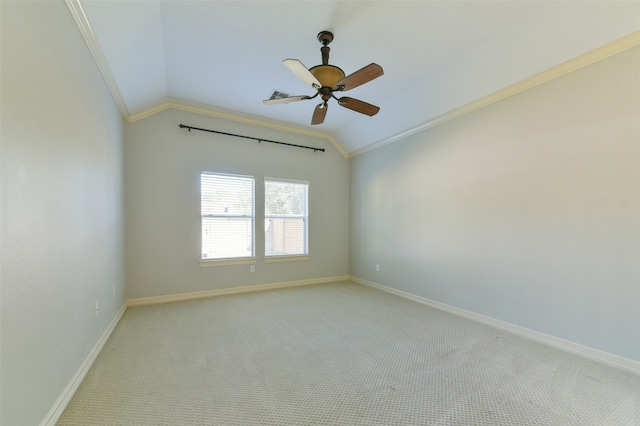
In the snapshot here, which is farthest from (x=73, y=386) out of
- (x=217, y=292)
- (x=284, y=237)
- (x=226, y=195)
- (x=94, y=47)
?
(x=284, y=237)

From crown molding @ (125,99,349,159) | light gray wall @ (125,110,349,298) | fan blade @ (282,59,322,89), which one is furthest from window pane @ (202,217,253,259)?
fan blade @ (282,59,322,89)

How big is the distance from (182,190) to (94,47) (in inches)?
86.0

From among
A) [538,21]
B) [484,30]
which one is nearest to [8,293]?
[484,30]

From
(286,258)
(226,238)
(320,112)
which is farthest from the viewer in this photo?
(286,258)

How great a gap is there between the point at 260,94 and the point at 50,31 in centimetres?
243

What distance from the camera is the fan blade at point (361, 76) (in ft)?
7.32

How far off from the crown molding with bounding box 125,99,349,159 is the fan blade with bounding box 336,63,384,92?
257cm

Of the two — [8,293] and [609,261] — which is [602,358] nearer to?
A: [609,261]

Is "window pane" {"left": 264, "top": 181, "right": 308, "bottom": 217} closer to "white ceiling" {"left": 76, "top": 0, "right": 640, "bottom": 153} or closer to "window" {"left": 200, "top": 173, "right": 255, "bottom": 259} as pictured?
"window" {"left": 200, "top": 173, "right": 255, "bottom": 259}

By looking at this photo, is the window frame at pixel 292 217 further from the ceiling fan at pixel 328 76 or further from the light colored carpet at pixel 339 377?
the ceiling fan at pixel 328 76

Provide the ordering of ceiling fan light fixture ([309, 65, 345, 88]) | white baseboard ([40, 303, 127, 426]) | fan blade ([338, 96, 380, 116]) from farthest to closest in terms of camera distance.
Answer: fan blade ([338, 96, 380, 116]) < ceiling fan light fixture ([309, 65, 345, 88]) < white baseboard ([40, 303, 127, 426])

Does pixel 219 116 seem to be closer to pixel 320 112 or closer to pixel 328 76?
pixel 320 112

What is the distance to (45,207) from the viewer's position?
5.11ft

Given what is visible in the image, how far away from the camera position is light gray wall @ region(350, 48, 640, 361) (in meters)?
2.32
